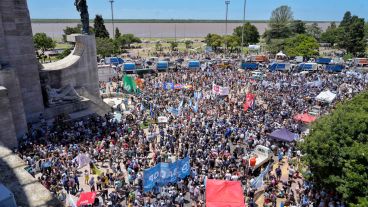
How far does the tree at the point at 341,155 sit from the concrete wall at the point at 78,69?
1861 cm

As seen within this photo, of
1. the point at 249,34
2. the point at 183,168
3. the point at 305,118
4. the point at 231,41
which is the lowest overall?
the point at 183,168

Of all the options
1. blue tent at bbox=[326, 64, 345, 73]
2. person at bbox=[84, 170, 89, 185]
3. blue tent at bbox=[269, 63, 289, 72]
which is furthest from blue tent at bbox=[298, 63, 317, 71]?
person at bbox=[84, 170, 89, 185]

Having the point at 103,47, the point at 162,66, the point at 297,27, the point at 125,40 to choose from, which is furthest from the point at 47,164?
the point at 297,27

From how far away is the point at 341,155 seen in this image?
14.3 m

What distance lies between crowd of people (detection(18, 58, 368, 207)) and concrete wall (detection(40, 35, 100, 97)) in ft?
11.1

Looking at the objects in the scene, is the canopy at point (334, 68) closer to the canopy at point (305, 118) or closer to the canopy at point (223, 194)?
the canopy at point (305, 118)

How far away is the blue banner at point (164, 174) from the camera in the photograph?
48.9ft

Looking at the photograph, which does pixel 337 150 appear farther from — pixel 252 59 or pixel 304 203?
pixel 252 59

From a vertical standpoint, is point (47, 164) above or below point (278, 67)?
below

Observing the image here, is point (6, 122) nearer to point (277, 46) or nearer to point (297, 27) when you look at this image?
point (277, 46)

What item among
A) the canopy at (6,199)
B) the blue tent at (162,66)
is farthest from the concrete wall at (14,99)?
the blue tent at (162,66)

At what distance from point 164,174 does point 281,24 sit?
82.1 meters

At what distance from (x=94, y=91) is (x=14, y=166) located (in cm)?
2201

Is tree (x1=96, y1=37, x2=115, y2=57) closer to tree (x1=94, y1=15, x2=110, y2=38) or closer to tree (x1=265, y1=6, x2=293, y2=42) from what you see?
tree (x1=94, y1=15, x2=110, y2=38)
